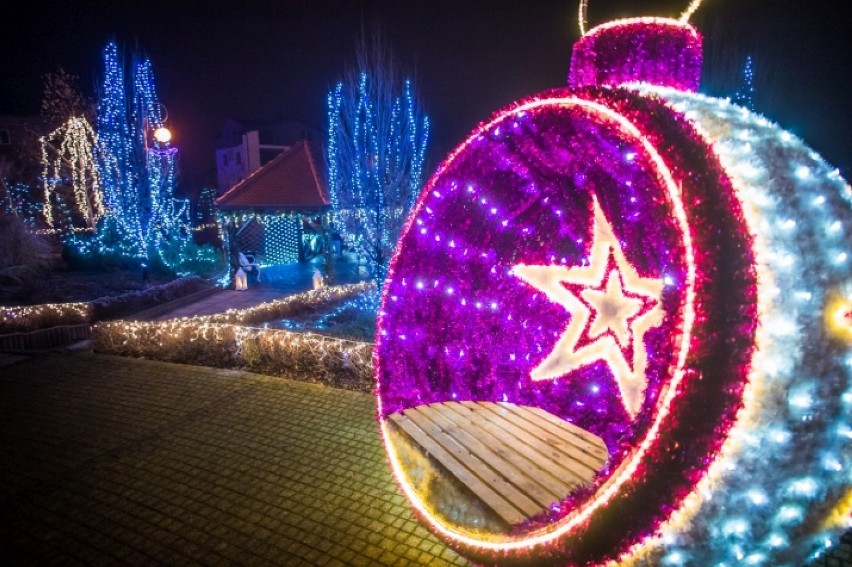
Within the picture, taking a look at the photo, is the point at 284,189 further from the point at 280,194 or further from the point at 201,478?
the point at 201,478

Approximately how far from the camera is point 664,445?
192 cm

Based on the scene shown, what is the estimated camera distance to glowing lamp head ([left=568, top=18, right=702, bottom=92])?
108 inches

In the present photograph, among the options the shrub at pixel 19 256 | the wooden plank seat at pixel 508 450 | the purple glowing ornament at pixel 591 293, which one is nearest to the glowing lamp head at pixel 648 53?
the purple glowing ornament at pixel 591 293

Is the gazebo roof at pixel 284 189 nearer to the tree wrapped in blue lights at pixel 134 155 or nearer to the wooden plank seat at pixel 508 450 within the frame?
the tree wrapped in blue lights at pixel 134 155

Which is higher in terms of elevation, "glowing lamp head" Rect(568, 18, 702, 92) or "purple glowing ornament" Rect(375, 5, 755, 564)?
"glowing lamp head" Rect(568, 18, 702, 92)

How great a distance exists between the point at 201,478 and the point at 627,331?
4.74 m

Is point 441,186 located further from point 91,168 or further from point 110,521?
point 91,168

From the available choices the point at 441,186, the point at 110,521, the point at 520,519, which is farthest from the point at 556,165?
the point at 110,521

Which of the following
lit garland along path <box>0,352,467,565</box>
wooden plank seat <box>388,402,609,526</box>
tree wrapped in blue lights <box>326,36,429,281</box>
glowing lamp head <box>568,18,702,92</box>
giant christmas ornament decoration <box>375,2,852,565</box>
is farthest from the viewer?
tree wrapped in blue lights <box>326,36,429,281</box>

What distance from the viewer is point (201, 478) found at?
216 inches

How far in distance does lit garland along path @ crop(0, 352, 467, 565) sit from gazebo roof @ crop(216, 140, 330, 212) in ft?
34.6

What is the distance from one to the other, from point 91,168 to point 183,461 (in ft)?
77.4

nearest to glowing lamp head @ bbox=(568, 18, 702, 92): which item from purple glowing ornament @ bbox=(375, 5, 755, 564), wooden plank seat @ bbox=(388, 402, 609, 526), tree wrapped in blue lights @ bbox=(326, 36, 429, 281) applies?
purple glowing ornament @ bbox=(375, 5, 755, 564)

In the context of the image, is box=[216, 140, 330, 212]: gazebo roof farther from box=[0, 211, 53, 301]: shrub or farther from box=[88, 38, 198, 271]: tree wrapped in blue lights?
box=[0, 211, 53, 301]: shrub
